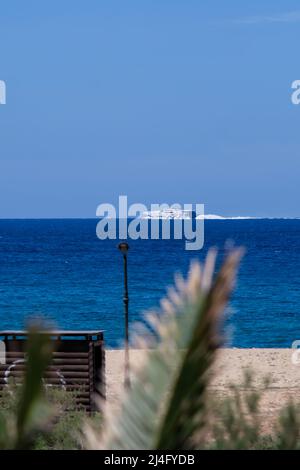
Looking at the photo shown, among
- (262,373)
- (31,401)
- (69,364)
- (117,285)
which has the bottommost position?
(262,373)

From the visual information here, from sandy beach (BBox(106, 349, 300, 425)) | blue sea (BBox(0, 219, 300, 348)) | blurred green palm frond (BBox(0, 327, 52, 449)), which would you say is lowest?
sandy beach (BBox(106, 349, 300, 425))

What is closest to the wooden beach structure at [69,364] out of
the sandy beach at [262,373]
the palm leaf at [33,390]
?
the sandy beach at [262,373]

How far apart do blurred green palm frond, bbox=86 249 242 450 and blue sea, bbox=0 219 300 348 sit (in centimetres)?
2158

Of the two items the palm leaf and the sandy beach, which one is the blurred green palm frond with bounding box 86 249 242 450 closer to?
the palm leaf

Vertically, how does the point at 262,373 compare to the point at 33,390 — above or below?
below

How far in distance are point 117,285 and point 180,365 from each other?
73064 mm

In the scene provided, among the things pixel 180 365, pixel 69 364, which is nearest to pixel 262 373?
pixel 69 364

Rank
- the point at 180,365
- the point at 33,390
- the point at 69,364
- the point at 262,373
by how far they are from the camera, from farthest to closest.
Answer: the point at 262,373
the point at 69,364
the point at 180,365
the point at 33,390

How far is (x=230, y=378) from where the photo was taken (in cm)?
2308

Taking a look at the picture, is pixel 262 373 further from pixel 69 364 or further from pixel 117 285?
pixel 117 285

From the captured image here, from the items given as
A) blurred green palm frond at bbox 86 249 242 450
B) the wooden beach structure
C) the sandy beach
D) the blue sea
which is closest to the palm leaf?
blurred green palm frond at bbox 86 249 242 450

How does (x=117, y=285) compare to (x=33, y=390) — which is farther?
(x=117, y=285)

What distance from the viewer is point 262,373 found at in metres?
24.3

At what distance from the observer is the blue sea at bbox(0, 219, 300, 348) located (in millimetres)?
50500
